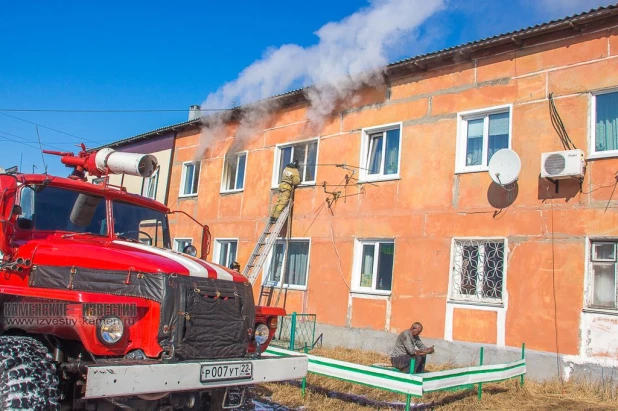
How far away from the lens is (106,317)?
4781 millimetres

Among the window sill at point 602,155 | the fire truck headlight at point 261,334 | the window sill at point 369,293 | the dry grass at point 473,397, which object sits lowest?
the dry grass at point 473,397

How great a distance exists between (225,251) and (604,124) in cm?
1094

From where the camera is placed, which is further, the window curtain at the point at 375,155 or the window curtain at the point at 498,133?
the window curtain at the point at 375,155

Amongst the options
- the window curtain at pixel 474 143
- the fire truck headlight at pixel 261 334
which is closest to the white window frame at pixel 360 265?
the window curtain at pixel 474 143

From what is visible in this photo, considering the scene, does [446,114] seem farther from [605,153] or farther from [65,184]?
[65,184]

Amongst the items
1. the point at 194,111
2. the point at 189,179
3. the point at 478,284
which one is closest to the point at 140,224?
the point at 478,284

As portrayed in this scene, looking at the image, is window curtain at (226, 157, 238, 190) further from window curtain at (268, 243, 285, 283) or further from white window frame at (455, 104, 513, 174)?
white window frame at (455, 104, 513, 174)

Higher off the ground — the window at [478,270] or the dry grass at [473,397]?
the window at [478,270]

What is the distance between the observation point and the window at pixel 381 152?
13.3 metres

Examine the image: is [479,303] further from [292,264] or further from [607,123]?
[292,264]

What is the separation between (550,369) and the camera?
984 centimetres

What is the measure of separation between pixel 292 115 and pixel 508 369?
9240mm

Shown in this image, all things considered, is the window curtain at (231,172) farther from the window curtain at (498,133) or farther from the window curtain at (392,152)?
the window curtain at (498,133)

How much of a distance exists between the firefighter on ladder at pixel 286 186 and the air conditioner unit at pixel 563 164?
6618 millimetres
